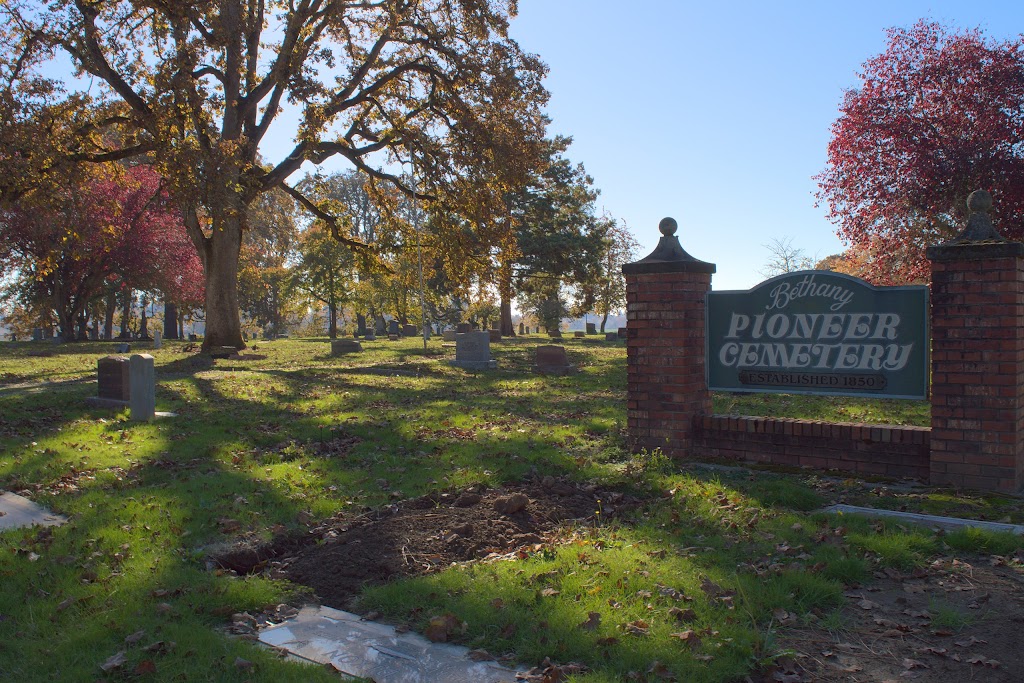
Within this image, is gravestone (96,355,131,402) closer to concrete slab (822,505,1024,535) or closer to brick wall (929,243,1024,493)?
concrete slab (822,505,1024,535)

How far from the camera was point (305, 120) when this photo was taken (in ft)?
65.6

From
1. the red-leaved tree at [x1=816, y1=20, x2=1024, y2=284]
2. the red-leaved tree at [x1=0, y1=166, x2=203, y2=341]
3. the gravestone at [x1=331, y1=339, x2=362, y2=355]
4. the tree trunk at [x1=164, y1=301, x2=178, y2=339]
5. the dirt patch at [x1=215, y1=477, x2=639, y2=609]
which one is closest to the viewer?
the dirt patch at [x1=215, y1=477, x2=639, y2=609]

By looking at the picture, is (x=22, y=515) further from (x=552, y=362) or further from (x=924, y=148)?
(x=924, y=148)

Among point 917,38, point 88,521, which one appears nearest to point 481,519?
point 88,521

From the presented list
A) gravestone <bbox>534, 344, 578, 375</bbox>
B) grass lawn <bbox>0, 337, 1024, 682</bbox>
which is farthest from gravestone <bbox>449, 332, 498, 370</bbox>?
grass lawn <bbox>0, 337, 1024, 682</bbox>

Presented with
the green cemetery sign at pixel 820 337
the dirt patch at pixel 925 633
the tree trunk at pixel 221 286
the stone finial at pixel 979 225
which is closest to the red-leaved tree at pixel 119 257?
the tree trunk at pixel 221 286

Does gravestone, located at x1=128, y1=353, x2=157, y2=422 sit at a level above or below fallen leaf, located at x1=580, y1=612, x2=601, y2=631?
above

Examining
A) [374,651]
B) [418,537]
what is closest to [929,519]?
[418,537]

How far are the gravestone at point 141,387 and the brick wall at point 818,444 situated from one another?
7551mm

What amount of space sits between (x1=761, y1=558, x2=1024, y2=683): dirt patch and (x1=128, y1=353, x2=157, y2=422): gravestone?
9.39 metres

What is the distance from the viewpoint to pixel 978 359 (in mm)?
6195

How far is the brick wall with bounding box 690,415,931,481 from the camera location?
264 inches

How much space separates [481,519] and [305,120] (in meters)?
16.5

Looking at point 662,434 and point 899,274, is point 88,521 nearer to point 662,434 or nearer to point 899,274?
point 662,434
